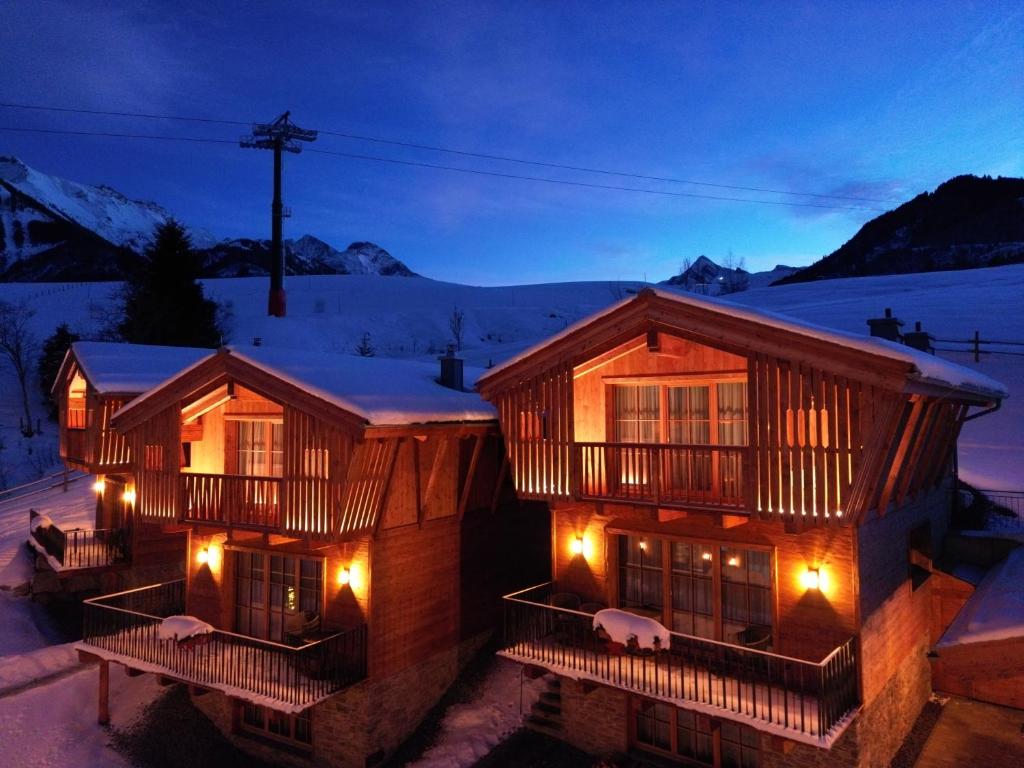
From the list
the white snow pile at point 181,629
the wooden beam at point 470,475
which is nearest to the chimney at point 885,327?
the wooden beam at point 470,475

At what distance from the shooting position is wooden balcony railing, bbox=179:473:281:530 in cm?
1390

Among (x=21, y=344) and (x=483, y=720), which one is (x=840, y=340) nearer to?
(x=483, y=720)

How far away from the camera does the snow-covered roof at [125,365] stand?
63.9ft

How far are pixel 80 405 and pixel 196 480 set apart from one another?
10644 mm

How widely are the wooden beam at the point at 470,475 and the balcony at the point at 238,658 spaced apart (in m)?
3.57

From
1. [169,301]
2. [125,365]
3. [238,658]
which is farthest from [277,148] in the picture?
[238,658]

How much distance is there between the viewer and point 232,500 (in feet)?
46.8

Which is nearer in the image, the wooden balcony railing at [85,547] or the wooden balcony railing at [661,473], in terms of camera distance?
the wooden balcony railing at [661,473]

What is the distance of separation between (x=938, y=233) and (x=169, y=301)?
119 metres

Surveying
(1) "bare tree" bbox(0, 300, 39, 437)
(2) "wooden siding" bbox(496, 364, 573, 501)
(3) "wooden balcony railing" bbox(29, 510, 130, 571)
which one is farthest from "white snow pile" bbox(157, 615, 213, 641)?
(1) "bare tree" bbox(0, 300, 39, 437)

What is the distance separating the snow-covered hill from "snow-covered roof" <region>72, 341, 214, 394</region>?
14.2m

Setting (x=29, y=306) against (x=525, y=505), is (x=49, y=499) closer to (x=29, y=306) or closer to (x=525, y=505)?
(x=525, y=505)

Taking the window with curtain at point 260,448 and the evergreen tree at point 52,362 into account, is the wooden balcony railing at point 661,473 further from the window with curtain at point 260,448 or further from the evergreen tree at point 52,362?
the evergreen tree at point 52,362

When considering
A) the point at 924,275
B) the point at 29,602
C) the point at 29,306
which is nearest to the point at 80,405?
the point at 29,602
